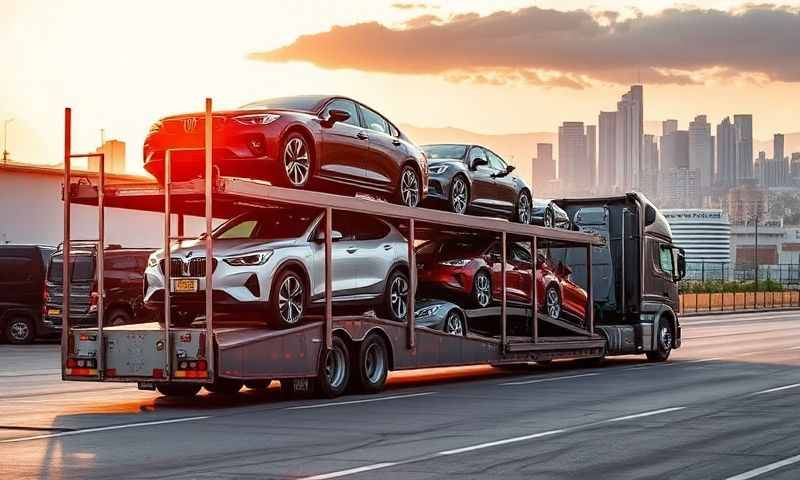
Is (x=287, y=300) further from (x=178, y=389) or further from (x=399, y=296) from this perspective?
(x=399, y=296)

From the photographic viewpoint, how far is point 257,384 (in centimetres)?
1897

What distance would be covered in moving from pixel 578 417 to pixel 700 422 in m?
1.32

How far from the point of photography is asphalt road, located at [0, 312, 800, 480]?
437 inches

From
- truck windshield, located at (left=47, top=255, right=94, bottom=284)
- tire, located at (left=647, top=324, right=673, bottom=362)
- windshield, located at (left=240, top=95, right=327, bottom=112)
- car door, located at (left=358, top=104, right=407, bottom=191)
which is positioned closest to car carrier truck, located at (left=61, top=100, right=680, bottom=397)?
car door, located at (left=358, top=104, right=407, bottom=191)

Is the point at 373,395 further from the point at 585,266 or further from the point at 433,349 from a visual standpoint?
the point at 585,266

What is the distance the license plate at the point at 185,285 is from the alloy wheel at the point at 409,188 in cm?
423

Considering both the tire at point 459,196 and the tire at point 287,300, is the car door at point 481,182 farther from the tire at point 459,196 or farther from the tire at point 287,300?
the tire at point 287,300

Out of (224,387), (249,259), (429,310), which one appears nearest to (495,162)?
(429,310)

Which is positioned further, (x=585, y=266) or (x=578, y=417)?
(x=585, y=266)

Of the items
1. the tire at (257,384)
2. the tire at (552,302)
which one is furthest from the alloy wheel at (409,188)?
the tire at (552,302)

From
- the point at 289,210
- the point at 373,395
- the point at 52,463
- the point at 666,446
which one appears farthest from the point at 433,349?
the point at 52,463

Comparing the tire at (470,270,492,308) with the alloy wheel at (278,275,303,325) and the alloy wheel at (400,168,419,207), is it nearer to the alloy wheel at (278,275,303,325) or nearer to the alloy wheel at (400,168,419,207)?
the alloy wheel at (400,168,419,207)

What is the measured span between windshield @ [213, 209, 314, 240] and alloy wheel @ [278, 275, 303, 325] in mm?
573

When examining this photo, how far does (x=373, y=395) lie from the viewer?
718 inches
